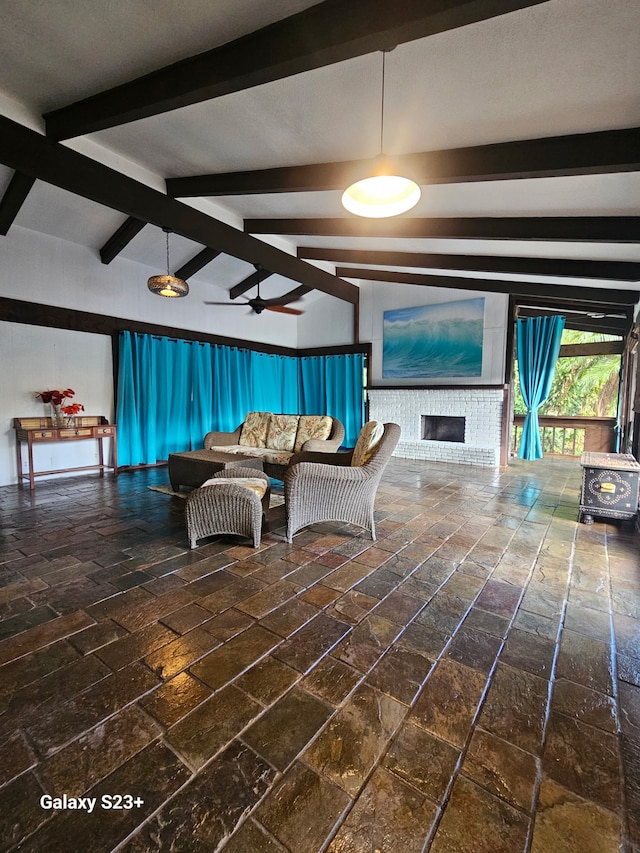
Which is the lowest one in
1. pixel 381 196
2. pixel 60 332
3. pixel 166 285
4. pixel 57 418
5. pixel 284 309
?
pixel 57 418

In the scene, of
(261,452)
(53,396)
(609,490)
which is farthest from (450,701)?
(53,396)

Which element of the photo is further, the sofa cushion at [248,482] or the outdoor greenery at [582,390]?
the outdoor greenery at [582,390]

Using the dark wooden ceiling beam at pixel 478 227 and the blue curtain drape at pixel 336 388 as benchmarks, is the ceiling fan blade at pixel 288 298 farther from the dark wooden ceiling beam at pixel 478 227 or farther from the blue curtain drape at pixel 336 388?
the blue curtain drape at pixel 336 388

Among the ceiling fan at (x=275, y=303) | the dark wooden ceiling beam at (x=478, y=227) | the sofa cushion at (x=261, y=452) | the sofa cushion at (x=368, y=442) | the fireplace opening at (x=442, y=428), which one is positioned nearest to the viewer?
the dark wooden ceiling beam at (x=478, y=227)

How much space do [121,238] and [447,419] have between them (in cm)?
562

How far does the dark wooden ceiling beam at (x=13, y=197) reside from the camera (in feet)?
11.9

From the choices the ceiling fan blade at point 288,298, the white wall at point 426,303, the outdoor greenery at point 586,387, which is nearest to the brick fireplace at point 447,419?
the white wall at point 426,303

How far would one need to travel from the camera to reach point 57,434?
15.3ft

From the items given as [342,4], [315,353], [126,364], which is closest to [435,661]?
[342,4]

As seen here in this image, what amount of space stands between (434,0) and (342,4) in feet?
1.57

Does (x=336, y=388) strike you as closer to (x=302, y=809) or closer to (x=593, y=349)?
(x=593, y=349)

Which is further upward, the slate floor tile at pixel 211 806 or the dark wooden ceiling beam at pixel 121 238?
the dark wooden ceiling beam at pixel 121 238

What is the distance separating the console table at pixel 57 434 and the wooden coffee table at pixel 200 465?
1.57 metres

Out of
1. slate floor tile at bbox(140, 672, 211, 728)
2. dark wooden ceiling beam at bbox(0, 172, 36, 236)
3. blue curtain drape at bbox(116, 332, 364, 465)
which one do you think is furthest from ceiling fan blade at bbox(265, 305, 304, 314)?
Answer: slate floor tile at bbox(140, 672, 211, 728)
